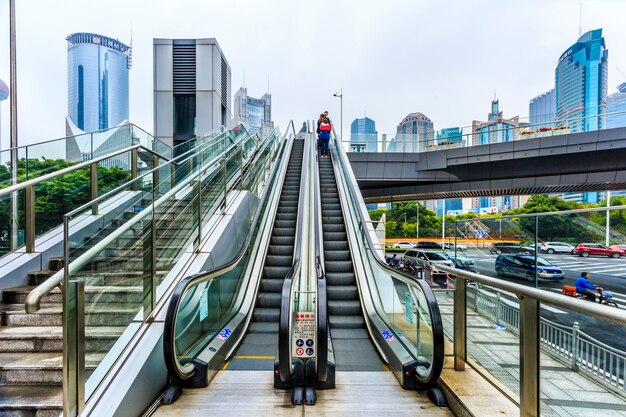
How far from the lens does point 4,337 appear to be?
3020 mm

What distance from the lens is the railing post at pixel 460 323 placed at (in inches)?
122

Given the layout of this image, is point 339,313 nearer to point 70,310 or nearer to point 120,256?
point 120,256

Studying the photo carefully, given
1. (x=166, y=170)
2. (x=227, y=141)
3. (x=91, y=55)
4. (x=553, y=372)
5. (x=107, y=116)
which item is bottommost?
(x=553, y=372)

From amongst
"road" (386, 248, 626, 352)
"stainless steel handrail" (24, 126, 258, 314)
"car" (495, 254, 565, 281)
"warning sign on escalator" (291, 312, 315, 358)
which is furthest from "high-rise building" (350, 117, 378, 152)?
"warning sign on escalator" (291, 312, 315, 358)

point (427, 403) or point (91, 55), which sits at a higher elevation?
point (91, 55)

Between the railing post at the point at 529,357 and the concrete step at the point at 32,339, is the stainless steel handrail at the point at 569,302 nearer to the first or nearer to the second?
the railing post at the point at 529,357

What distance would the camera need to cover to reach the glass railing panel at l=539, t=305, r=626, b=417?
1.67 metres

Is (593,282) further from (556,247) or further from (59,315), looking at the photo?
(59,315)

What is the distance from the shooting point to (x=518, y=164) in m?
16.2

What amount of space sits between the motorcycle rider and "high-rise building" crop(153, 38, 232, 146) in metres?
14.3

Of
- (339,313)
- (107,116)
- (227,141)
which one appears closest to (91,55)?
(107,116)

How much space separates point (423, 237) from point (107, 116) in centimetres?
4568

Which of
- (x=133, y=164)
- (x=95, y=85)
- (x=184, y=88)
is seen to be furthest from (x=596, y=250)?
(x=95, y=85)

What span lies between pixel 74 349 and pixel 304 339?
5.75 ft
